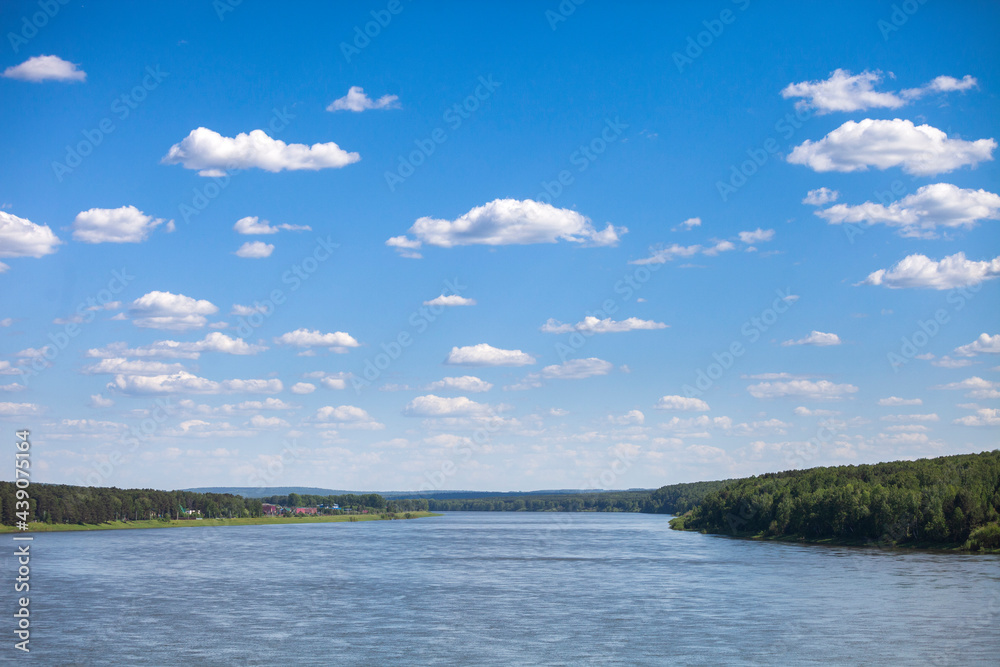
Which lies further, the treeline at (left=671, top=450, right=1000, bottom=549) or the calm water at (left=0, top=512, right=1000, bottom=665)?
the treeline at (left=671, top=450, right=1000, bottom=549)

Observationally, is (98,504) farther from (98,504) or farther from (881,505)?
(881,505)

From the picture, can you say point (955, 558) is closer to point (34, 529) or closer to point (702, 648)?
point (702, 648)

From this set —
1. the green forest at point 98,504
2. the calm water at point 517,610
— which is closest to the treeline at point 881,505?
the calm water at point 517,610

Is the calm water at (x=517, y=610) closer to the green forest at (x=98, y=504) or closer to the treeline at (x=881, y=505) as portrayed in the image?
the treeline at (x=881, y=505)

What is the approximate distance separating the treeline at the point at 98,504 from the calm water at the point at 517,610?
205 feet

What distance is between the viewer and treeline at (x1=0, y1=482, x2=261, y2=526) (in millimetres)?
136625

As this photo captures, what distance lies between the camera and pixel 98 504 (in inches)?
6201

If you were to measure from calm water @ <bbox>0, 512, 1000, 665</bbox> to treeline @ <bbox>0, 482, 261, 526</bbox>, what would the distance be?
62.6m

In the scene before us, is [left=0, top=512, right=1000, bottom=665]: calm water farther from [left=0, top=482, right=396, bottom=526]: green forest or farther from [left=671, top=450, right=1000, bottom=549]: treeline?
[left=0, top=482, right=396, bottom=526]: green forest

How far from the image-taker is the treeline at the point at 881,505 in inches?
3230

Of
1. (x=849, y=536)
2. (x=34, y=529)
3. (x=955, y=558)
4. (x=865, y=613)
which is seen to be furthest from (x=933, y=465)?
(x=34, y=529)

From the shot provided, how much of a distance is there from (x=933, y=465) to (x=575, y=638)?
83.0 m

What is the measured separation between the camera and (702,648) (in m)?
35.7

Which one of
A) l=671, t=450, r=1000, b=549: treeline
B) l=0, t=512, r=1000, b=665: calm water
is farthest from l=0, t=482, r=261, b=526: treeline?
l=671, t=450, r=1000, b=549: treeline
